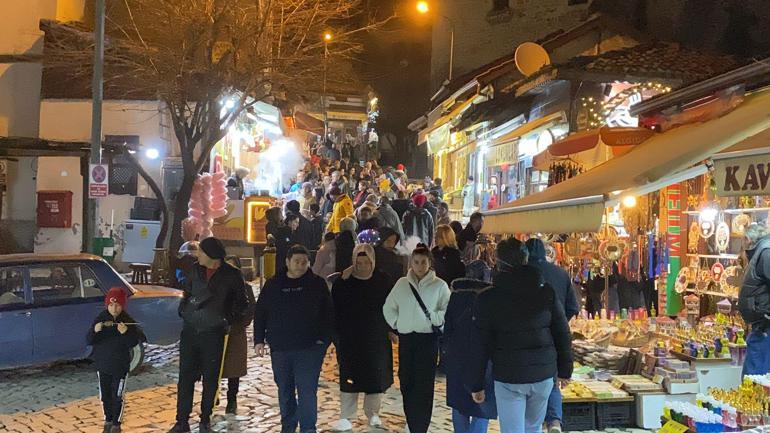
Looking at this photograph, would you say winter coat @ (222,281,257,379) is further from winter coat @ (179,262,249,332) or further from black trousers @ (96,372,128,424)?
black trousers @ (96,372,128,424)

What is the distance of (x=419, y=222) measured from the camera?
1305 centimetres

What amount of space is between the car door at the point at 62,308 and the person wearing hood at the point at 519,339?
6.15 metres

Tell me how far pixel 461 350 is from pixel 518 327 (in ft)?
2.63

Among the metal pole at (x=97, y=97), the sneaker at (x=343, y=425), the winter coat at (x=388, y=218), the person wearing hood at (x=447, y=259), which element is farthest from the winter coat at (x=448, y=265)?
the metal pole at (x=97, y=97)

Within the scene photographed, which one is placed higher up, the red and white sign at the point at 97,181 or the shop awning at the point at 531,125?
the shop awning at the point at 531,125

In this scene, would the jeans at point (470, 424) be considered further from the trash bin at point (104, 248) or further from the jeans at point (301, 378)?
the trash bin at point (104, 248)

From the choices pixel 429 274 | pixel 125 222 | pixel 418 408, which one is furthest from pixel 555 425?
pixel 125 222

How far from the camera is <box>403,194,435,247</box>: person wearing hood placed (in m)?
13.0

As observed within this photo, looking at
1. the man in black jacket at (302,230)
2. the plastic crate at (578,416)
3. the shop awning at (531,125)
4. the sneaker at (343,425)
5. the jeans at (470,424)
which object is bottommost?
the sneaker at (343,425)

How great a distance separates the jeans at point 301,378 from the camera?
6199 mm

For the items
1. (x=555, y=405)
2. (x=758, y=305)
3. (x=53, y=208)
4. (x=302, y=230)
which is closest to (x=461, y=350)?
(x=555, y=405)

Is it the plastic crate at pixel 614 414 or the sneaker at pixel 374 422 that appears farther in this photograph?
the sneaker at pixel 374 422

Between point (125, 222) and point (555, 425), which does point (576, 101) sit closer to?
point (555, 425)

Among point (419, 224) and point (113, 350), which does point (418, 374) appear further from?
point (419, 224)
